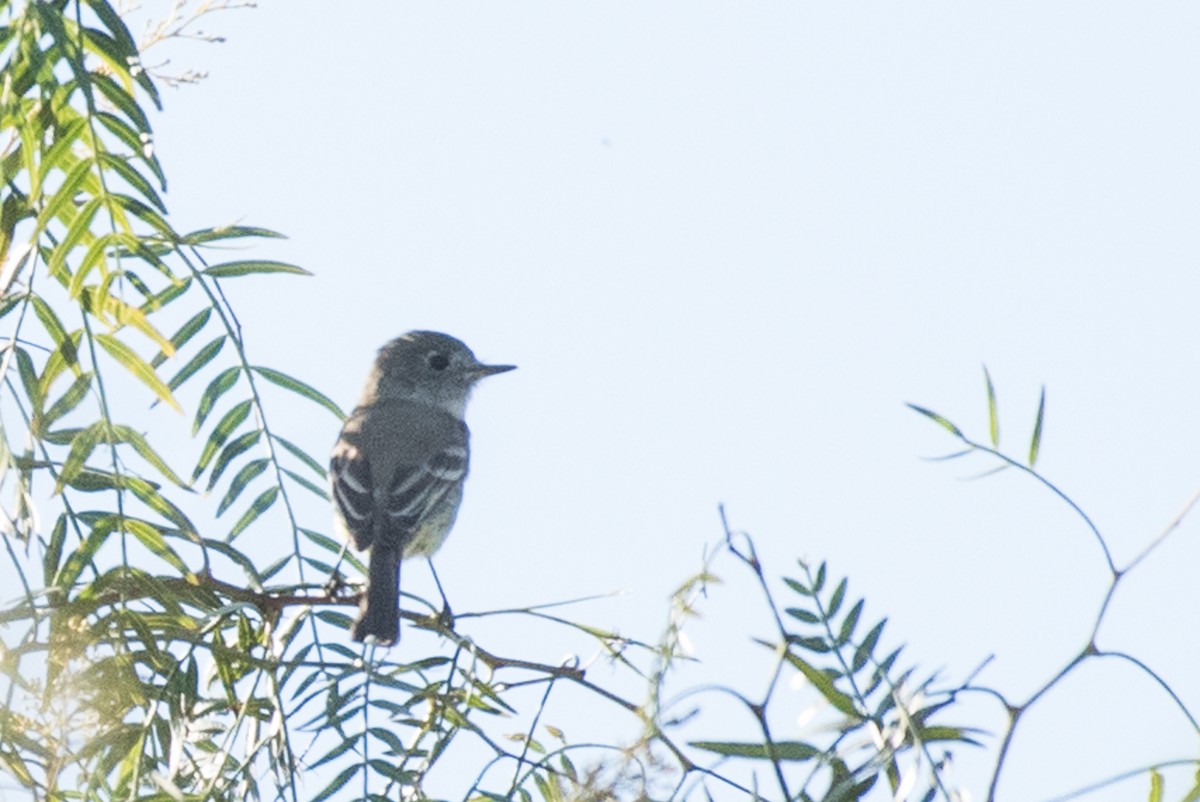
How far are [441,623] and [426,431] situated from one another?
370cm

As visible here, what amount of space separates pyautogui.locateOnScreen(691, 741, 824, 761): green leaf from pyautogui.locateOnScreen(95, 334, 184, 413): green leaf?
122 cm

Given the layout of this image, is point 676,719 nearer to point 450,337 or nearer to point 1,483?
point 1,483

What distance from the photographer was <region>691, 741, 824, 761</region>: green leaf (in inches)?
70.2

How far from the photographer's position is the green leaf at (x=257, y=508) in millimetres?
3232

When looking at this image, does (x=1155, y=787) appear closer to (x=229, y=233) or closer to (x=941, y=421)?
(x=941, y=421)

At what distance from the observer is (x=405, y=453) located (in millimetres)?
6180

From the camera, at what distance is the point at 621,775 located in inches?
78.5

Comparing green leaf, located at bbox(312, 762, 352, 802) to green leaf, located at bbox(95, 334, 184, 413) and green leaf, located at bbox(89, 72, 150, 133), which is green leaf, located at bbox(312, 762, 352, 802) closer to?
green leaf, located at bbox(95, 334, 184, 413)

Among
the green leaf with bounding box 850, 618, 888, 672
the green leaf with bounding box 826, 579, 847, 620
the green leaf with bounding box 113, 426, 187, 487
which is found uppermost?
the green leaf with bounding box 113, 426, 187, 487

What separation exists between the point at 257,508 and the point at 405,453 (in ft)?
9.60

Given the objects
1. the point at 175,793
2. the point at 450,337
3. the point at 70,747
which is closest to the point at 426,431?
the point at 450,337

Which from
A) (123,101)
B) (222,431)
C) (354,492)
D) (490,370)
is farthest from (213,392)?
(490,370)

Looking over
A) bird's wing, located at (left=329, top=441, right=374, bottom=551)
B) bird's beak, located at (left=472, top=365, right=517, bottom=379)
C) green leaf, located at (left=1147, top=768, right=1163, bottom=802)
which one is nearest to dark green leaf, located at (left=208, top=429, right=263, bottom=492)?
green leaf, located at (left=1147, top=768, right=1163, bottom=802)

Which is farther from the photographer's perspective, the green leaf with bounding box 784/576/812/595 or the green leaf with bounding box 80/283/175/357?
the green leaf with bounding box 80/283/175/357
